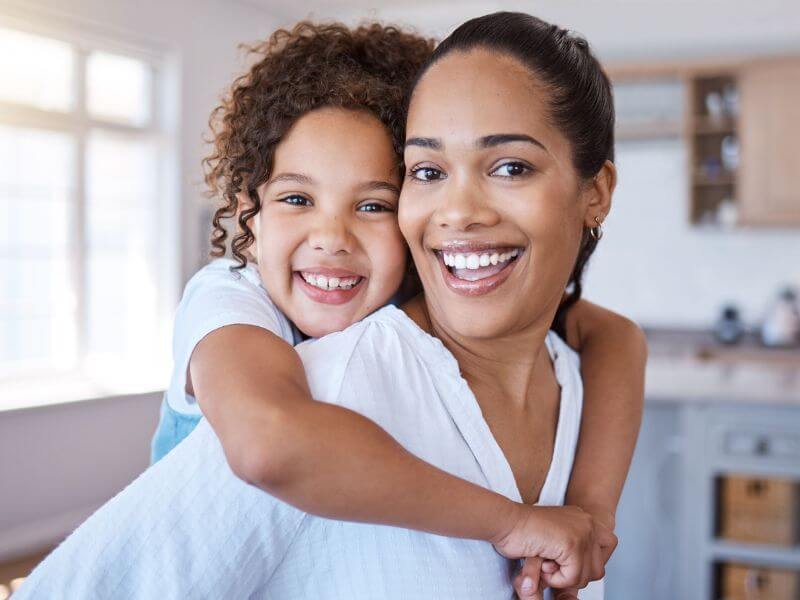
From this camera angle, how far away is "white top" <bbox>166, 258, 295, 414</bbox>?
1.08 meters

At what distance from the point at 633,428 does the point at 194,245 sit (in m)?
5.32

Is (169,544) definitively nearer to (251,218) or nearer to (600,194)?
(251,218)

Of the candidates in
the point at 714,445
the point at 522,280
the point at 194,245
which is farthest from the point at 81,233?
the point at 522,280

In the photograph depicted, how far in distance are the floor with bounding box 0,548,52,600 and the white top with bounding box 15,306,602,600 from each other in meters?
3.76

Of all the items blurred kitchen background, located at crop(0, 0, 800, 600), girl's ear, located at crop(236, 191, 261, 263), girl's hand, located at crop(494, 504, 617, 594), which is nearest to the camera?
girl's hand, located at crop(494, 504, 617, 594)

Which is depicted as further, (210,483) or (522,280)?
(522,280)

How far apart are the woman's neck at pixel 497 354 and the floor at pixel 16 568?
380 cm

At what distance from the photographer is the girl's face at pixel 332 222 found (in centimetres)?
114

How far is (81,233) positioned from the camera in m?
5.49

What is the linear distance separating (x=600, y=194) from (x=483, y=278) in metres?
0.26

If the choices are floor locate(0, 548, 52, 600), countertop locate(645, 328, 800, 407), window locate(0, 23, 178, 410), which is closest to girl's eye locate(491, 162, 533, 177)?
countertop locate(645, 328, 800, 407)

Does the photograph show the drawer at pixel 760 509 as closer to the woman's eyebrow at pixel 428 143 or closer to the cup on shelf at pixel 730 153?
the woman's eyebrow at pixel 428 143

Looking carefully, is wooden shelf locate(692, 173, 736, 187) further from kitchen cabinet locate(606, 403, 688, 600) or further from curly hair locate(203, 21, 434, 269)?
curly hair locate(203, 21, 434, 269)

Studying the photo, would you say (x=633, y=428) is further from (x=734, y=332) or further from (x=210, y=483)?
(x=734, y=332)
